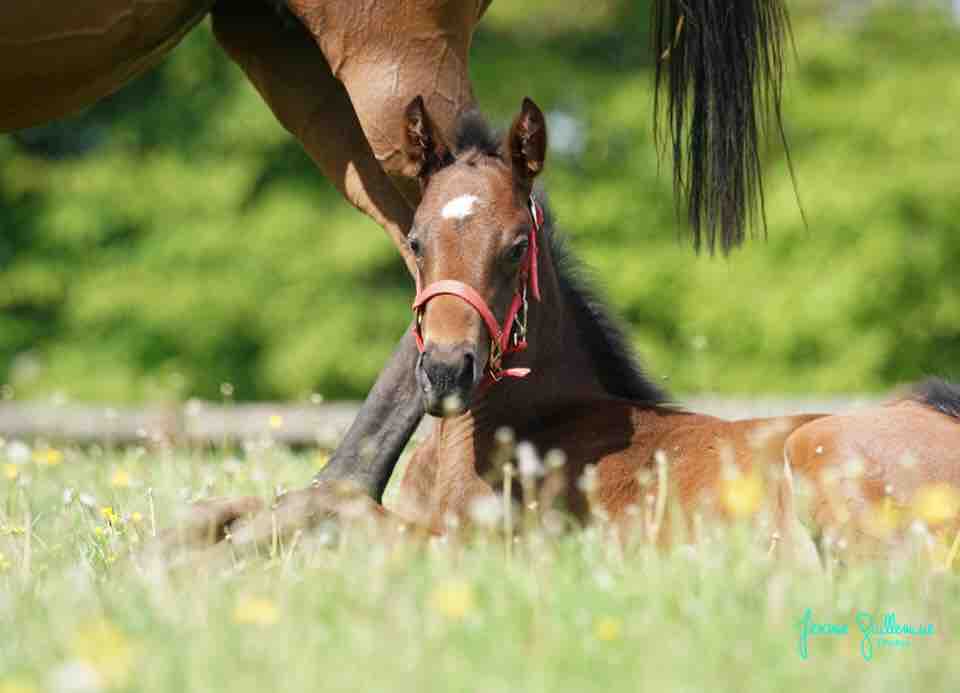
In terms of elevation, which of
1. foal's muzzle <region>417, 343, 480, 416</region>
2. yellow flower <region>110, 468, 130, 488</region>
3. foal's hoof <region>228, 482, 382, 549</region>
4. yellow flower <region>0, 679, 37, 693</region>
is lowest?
yellow flower <region>0, 679, 37, 693</region>

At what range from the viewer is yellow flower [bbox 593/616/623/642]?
2.52 meters

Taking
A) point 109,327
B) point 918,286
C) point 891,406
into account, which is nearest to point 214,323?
point 109,327

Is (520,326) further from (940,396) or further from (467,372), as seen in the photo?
(940,396)

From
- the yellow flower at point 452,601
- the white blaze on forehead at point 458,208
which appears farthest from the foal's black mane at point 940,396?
the yellow flower at point 452,601

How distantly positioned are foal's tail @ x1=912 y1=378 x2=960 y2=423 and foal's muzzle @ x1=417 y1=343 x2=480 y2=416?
4.33 ft

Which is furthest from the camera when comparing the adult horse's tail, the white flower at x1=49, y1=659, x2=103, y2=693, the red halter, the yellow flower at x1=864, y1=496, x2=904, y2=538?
the adult horse's tail

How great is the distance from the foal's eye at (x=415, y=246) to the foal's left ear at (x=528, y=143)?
387 millimetres

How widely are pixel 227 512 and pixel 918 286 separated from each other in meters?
11.0

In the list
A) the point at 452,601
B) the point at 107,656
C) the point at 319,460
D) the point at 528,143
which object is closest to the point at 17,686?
the point at 107,656

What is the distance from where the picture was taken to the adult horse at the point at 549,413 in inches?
149

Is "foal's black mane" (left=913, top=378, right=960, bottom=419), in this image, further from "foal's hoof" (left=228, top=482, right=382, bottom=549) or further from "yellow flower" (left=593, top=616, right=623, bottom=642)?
"yellow flower" (left=593, top=616, right=623, bottom=642)

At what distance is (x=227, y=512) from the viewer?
399 cm

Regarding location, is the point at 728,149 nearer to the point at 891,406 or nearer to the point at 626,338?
the point at 626,338

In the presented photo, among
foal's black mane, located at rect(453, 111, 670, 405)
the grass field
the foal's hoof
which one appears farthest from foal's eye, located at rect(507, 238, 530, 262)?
the grass field
